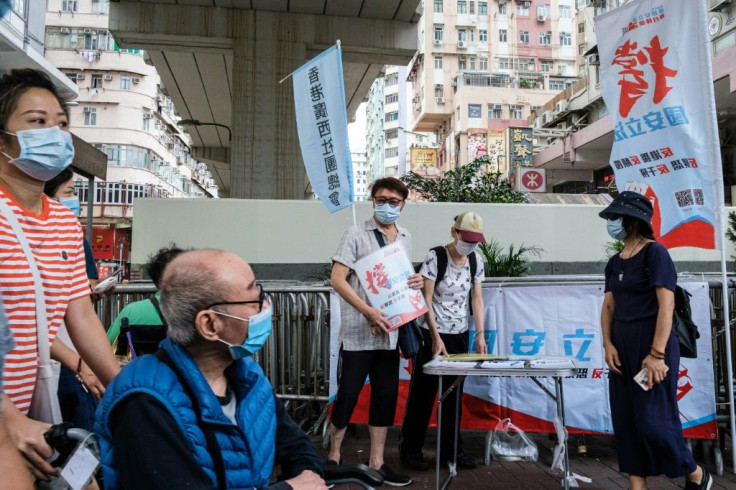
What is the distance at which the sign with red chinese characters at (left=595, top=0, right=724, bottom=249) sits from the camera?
4133 mm

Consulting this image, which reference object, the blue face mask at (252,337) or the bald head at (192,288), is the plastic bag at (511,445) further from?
the bald head at (192,288)

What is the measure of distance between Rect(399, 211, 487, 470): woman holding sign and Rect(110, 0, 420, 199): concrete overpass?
6.98 metres

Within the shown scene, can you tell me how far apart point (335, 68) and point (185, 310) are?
12.3ft

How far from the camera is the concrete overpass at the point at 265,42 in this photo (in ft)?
33.9

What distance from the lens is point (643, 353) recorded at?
338cm

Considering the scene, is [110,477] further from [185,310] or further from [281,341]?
[281,341]

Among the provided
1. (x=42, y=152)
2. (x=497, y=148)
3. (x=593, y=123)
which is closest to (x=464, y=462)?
(x=42, y=152)

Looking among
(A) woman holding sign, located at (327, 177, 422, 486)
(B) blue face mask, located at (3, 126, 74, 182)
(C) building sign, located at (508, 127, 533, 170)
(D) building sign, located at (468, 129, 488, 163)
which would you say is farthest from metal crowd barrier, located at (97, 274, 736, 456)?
(D) building sign, located at (468, 129, 488, 163)

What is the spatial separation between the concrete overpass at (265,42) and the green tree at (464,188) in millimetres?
2309

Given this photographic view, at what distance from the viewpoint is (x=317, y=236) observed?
855 centimetres

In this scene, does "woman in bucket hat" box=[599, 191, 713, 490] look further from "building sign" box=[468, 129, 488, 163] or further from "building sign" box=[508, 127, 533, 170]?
"building sign" box=[468, 129, 488, 163]

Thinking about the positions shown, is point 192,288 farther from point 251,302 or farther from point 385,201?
point 385,201

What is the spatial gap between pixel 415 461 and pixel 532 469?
88 centimetres

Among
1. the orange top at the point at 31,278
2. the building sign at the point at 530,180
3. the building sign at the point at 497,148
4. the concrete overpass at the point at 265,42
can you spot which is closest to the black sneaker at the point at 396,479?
the orange top at the point at 31,278
